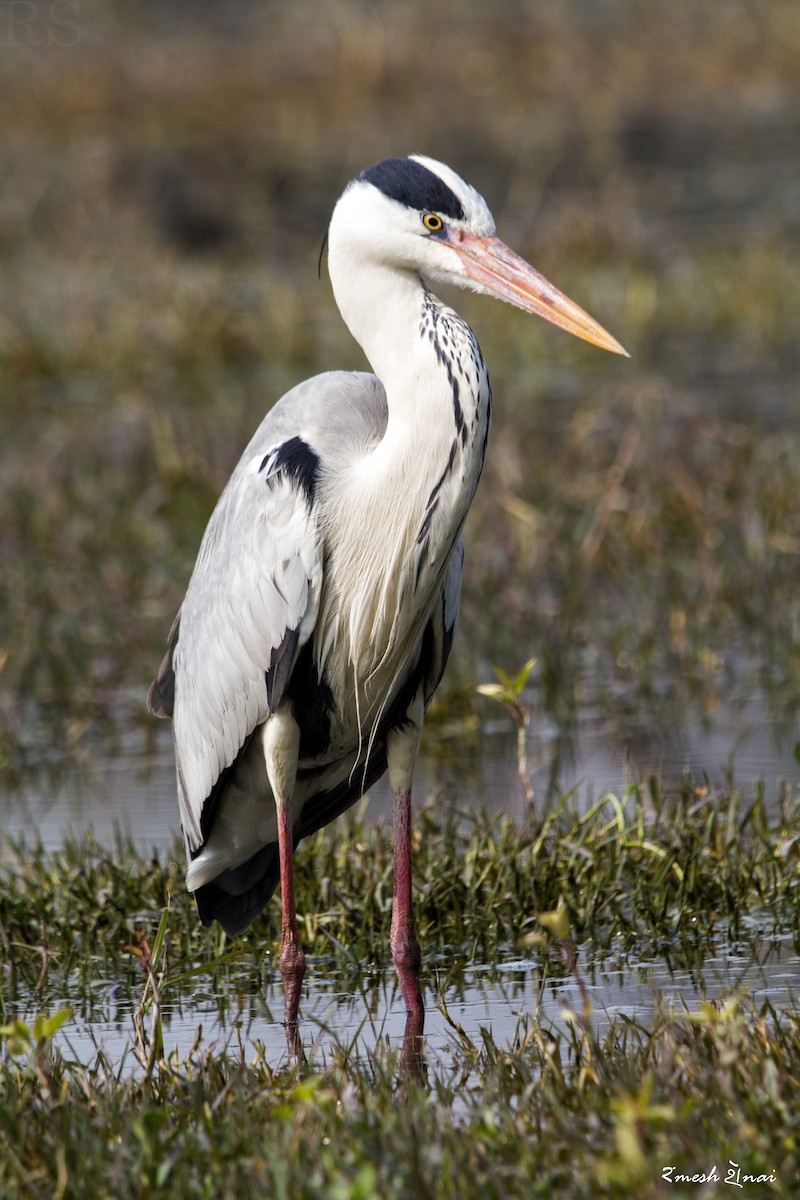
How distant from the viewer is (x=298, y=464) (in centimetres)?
429

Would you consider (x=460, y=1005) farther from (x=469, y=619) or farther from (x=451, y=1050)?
(x=469, y=619)

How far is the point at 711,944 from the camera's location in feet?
14.5

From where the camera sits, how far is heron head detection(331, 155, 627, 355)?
4.12 meters

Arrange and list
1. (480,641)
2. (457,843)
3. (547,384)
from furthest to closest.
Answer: (547,384) → (480,641) → (457,843)

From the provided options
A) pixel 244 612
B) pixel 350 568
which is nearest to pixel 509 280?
pixel 350 568

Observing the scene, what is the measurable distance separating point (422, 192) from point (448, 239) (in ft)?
0.38

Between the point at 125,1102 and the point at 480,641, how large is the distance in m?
3.82

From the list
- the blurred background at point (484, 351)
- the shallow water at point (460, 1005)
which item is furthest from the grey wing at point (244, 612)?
the blurred background at point (484, 351)

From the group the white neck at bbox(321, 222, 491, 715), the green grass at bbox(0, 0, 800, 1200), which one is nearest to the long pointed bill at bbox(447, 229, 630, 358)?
the white neck at bbox(321, 222, 491, 715)

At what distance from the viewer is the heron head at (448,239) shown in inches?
162

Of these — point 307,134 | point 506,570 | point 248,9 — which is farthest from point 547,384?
point 248,9

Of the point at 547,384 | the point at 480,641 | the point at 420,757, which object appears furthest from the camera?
the point at 547,384

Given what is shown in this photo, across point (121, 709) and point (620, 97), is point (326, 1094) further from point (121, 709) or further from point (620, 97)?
point (620, 97)

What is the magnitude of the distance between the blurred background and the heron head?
4.82 feet
